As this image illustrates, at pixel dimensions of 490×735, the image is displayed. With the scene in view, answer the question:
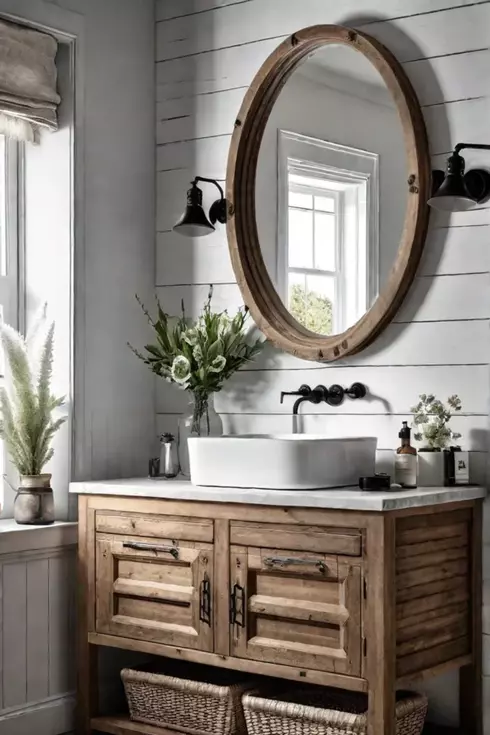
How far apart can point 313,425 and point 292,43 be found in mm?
1235

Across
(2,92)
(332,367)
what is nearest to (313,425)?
(332,367)

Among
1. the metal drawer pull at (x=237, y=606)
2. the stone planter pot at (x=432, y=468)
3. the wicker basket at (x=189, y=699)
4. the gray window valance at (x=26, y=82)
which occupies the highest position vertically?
the gray window valance at (x=26, y=82)

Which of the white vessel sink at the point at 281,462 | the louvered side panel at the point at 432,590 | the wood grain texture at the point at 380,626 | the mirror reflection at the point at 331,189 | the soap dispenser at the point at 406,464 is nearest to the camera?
the wood grain texture at the point at 380,626

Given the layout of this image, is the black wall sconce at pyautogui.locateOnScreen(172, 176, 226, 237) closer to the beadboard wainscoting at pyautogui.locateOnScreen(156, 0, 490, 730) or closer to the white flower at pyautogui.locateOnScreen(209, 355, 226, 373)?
the beadboard wainscoting at pyautogui.locateOnScreen(156, 0, 490, 730)

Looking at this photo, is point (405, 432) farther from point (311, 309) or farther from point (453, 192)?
point (453, 192)

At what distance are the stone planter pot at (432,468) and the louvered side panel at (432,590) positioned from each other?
0.11m

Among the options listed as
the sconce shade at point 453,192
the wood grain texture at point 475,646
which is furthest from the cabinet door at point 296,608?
the sconce shade at point 453,192

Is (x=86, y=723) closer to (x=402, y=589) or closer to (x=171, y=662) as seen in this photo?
(x=171, y=662)

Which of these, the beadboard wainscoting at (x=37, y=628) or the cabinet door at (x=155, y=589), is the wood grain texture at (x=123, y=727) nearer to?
the beadboard wainscoting at (x=37, y=628)

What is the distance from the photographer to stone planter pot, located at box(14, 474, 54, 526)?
11.4 feet

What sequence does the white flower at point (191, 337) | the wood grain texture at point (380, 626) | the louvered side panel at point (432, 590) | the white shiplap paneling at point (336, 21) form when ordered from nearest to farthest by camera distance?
the wood grain texture at point (380, 626), the louvered side panel at point (432, 590), the white shiplap paneling at point (336, 21), the white flower at point (191, 337)

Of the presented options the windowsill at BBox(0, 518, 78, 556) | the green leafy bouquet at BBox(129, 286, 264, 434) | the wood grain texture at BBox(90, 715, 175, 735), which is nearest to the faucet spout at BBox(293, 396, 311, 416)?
the green leafy bouquet at BBox(129, 286, 264, 434)

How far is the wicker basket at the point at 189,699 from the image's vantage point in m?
3.22

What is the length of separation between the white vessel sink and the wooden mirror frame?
0.42 metres
